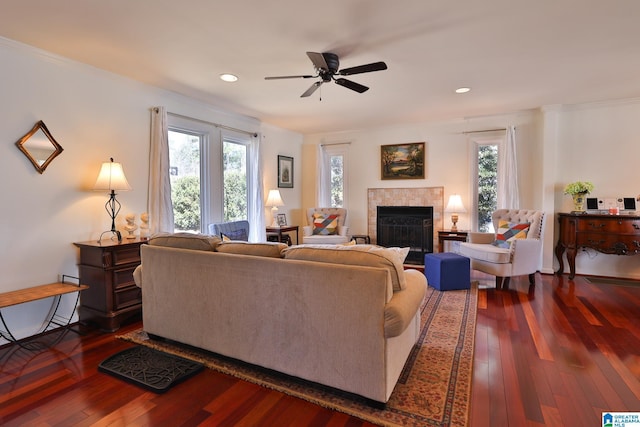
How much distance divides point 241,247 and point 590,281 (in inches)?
193

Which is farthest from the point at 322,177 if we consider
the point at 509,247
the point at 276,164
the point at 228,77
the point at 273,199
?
the point at 509,247

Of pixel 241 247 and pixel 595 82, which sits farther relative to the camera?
pixel 595 82

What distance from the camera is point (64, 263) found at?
310 centimetres

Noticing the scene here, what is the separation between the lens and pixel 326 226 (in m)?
5.82

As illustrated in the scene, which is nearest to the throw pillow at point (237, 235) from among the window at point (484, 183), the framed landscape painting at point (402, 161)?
the framed landscape painting at point (402, 161)

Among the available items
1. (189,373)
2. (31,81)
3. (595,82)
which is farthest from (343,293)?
(595,82)

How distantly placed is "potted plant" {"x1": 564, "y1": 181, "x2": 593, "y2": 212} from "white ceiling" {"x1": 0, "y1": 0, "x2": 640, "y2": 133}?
120 cm

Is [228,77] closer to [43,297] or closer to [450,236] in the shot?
[43,297]

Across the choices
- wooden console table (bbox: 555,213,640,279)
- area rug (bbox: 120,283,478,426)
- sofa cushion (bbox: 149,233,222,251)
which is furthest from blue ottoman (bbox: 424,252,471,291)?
sofa cushion (bbox: 149,233,222,251)

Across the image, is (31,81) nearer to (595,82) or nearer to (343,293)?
(343,293)

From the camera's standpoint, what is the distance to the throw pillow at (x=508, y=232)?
171 inches

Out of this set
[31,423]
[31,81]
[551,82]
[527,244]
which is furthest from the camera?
[527,244]

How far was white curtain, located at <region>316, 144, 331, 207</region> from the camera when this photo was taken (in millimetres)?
6508

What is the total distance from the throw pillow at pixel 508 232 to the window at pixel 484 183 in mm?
811
